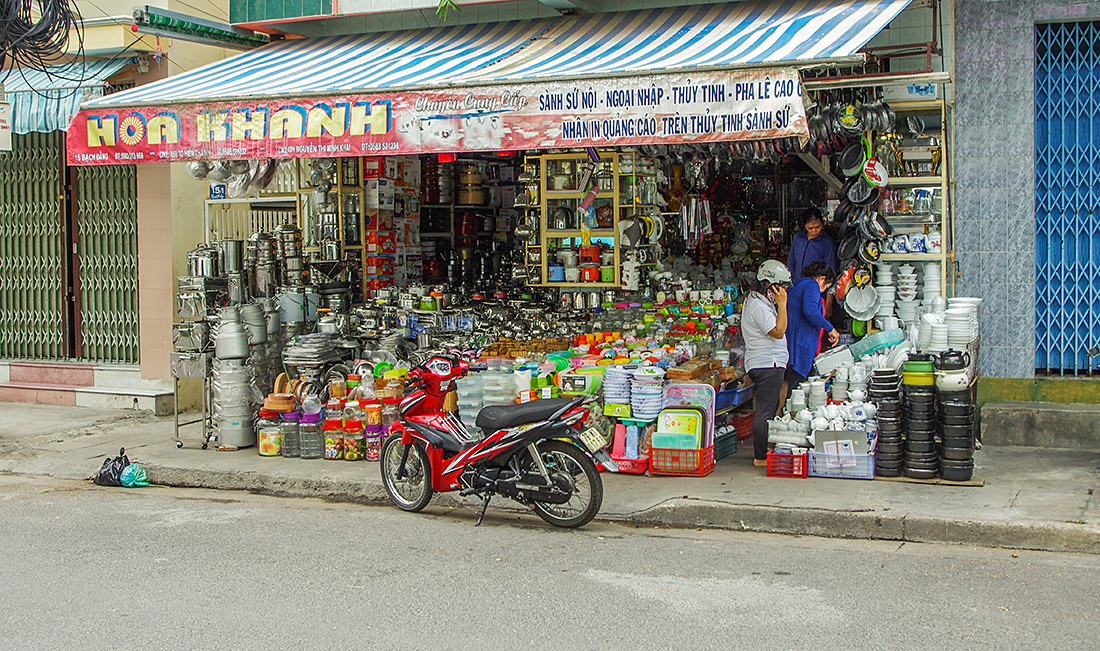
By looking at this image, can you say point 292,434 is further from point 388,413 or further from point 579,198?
point 579,198

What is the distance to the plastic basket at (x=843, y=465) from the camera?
7953 millimetres

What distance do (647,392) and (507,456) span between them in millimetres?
1692

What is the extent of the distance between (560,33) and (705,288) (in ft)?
9.61

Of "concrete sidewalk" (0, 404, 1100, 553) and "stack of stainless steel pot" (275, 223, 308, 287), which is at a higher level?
"stack of stainless steel pot" (275, 223, 308, 287)

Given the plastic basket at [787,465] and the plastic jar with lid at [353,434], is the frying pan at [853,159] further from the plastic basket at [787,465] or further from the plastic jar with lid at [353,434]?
the plastic jar with lid at [353,434]

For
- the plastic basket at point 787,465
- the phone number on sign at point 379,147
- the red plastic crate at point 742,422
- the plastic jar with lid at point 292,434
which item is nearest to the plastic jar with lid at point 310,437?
the plastic jar with lid at point 292,434

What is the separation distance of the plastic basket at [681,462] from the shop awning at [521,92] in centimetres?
248

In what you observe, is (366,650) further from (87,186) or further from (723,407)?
(87,186)

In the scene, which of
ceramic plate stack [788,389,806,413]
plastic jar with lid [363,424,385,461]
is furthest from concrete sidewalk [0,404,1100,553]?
ceramic plate stack [788,389,806,413]

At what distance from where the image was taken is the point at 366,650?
4.82m

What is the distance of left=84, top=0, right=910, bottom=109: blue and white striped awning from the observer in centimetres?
823

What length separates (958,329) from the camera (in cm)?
831

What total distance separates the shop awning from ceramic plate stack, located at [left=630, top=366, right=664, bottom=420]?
187 cm

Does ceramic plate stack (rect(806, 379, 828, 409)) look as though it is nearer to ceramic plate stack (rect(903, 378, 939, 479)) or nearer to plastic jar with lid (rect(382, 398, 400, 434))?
ceramic plate stack (rect(903, 378, 939, 479))
